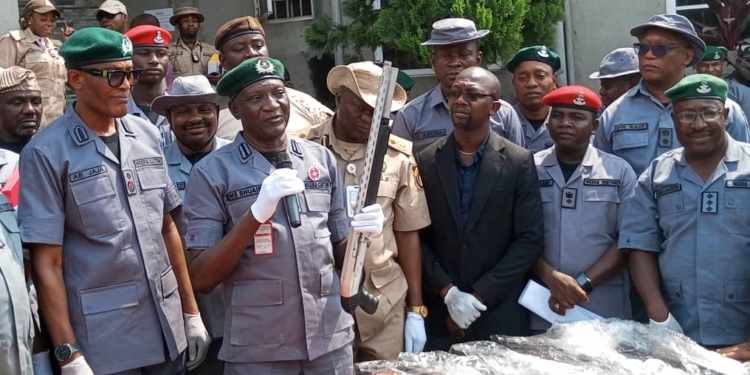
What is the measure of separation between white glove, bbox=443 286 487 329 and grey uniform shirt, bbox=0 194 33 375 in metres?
1.93

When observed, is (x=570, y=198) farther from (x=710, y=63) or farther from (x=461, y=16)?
(x=461, y=16)

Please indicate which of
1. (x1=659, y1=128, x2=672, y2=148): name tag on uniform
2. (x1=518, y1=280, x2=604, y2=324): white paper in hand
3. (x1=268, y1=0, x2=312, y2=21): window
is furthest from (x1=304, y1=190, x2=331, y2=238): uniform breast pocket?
(x1=268, y1=0, x2=312, y2=21): window

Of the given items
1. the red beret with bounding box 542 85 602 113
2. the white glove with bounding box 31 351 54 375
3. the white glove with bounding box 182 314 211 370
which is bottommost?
the white glove with bounding box 182 314 211 370

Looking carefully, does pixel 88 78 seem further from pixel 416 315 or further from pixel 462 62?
pixel 462 62

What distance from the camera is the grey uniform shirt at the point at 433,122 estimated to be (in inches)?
190

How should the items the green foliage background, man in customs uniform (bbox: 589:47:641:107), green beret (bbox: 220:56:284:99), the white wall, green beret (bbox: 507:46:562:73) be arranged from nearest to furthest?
green beret (bbox: 220:56:284:99) < green beret (bbox: 507:46:562:73) < man in customs uniform (bbox: 589:47:641:107) < the white wall < the green foliage background

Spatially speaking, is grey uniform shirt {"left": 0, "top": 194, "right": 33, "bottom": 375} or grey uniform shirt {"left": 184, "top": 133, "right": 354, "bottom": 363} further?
grey uniform shirt {"left": 184, "top": 133, "right": 354, "bottom": 363}

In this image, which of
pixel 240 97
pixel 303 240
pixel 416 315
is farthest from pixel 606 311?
pixel 240 97

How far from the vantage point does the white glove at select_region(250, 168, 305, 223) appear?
310 centimetres

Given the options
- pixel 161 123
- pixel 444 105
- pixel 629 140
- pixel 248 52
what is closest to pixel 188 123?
pixel 161 123

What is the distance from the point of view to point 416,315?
13.3 ft

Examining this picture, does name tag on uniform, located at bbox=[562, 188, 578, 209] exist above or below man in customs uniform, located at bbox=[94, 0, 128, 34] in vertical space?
below

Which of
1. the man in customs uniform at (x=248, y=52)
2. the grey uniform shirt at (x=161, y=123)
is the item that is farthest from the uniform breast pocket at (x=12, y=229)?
the man in customs uniform at (x=248, y=52)

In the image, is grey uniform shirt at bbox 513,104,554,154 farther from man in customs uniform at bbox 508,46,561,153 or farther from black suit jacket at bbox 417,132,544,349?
black suit jacket at bbox 417,132,544,349
